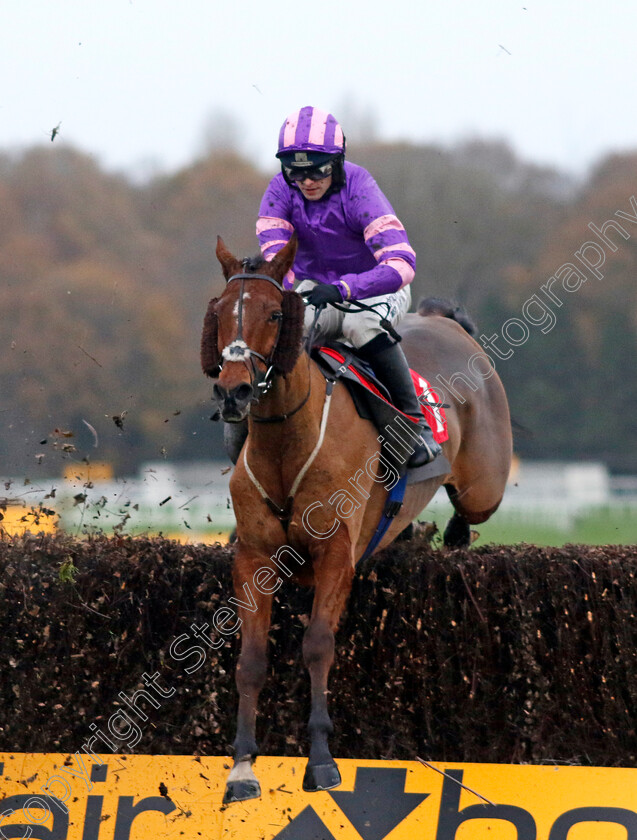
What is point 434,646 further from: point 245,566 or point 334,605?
point 245,566

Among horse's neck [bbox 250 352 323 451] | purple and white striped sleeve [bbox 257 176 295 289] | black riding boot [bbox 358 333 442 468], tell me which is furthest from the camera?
black riding boot [bbox 358 333 442 468]

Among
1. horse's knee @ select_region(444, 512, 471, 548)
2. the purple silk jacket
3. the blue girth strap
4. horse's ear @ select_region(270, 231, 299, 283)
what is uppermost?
the purple silk jacket

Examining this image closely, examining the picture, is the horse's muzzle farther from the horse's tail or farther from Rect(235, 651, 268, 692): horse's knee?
the horse's tail

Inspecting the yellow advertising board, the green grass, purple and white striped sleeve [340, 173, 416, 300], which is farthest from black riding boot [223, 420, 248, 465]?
the green grass

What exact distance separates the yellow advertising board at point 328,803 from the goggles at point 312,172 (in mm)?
2508

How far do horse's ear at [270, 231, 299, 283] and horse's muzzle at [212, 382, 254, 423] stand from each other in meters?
0.60

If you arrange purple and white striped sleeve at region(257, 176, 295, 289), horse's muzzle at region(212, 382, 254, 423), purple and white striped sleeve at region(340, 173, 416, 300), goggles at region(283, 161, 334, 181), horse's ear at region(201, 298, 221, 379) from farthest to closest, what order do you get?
purple and white striped sleeve at region(257, 176, 295, 289) < goggles at region(283, 161, 334, 181) < purple and white striped sleeve at region(340, 173, 416, 300) < horse's ear at region(201, 298, 221, 379) < horse's muzzle at region(212, 382, 254, 423)

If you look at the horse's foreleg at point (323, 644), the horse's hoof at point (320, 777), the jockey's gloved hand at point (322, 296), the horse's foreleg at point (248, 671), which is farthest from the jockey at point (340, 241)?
A: the horse's hoof at point (320, 777)

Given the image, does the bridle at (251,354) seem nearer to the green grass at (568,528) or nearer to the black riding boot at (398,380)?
the black riding boot at (398,380)

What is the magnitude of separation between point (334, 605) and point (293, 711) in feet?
2.28

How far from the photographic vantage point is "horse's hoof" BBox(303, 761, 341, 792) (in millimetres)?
3758

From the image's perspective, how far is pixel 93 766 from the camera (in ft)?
14.4

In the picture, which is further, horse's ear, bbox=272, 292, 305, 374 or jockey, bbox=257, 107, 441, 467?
jockey, bbox=257, 107, 441, 467

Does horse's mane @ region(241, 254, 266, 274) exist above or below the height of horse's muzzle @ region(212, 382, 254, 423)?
above
